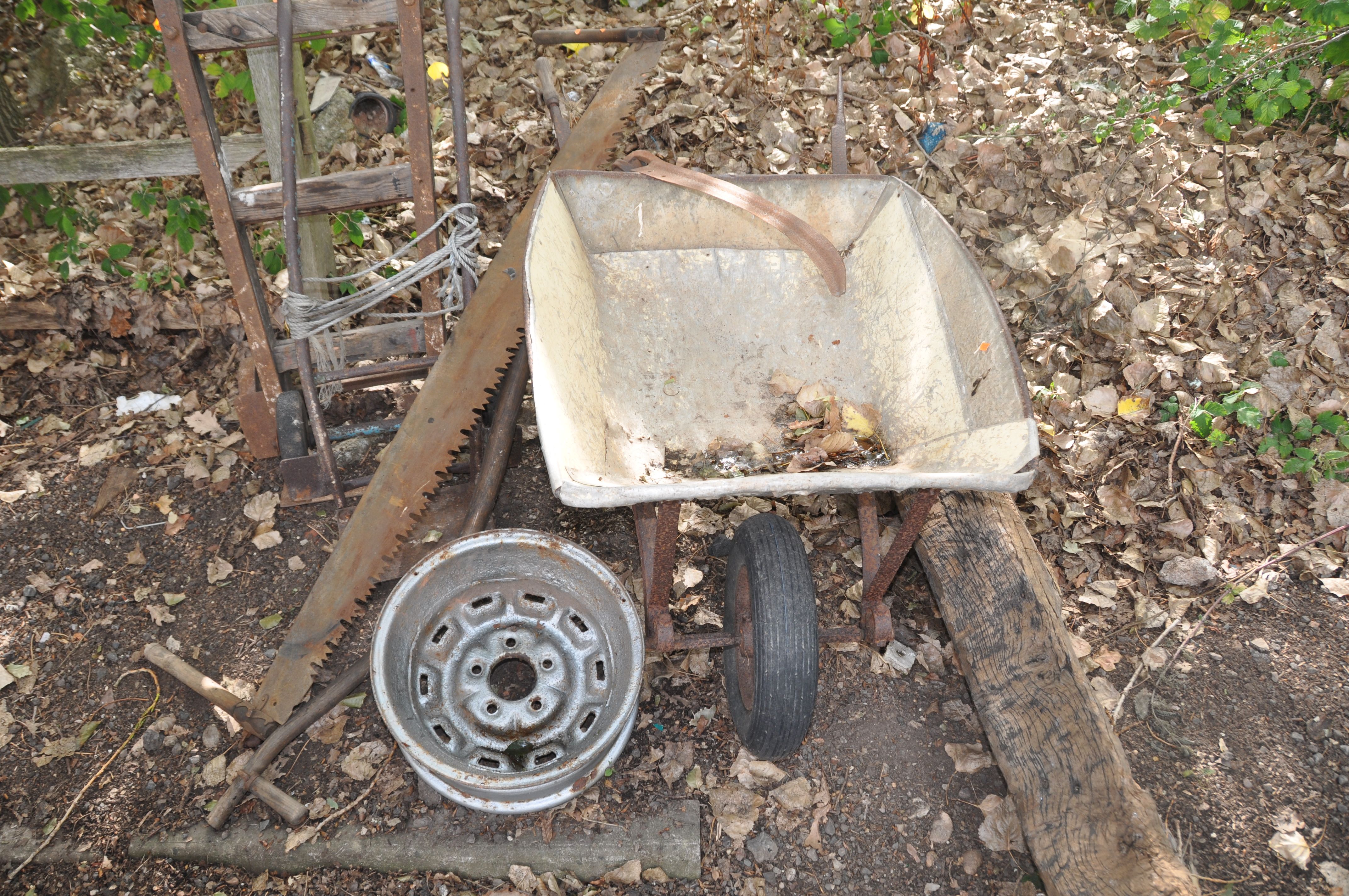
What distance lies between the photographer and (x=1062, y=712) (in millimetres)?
2400

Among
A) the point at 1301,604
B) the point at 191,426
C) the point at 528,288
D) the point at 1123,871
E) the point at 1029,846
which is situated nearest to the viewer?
the point at 1123,871

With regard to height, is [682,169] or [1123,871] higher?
[682,169]

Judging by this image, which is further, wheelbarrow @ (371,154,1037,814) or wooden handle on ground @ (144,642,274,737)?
wooden handle on ground @ (144,642,274,737)

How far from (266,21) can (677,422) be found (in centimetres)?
211

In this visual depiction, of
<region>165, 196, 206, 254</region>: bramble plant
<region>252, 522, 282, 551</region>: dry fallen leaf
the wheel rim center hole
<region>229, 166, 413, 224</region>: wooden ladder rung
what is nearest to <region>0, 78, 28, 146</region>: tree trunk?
<region>165, 196, 206, 254</region>: bramble plant

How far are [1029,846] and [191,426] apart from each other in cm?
390

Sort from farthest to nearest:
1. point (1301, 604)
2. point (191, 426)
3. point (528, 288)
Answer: point (191, 426), point (1301, 604), point (528, 288)

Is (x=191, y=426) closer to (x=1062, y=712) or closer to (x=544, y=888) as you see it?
(x=544, y=888)

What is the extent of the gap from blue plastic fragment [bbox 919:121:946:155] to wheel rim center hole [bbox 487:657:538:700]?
3351 millimetres

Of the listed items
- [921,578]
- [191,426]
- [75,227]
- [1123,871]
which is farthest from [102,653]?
[1123,871]

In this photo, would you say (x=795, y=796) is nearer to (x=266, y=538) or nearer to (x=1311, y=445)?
(x=266, y=538)

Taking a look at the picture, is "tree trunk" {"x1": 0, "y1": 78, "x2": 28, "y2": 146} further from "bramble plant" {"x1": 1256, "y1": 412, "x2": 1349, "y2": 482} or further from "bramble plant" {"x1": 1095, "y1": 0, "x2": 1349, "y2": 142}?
"bramble plant" {"x1": 1256, "y1": 412, "x2": 1349, "y2": 482}

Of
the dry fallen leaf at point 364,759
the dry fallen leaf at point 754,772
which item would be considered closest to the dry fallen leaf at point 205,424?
the dry fallen leaf at point 364,759

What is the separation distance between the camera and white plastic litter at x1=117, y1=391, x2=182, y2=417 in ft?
12.6
